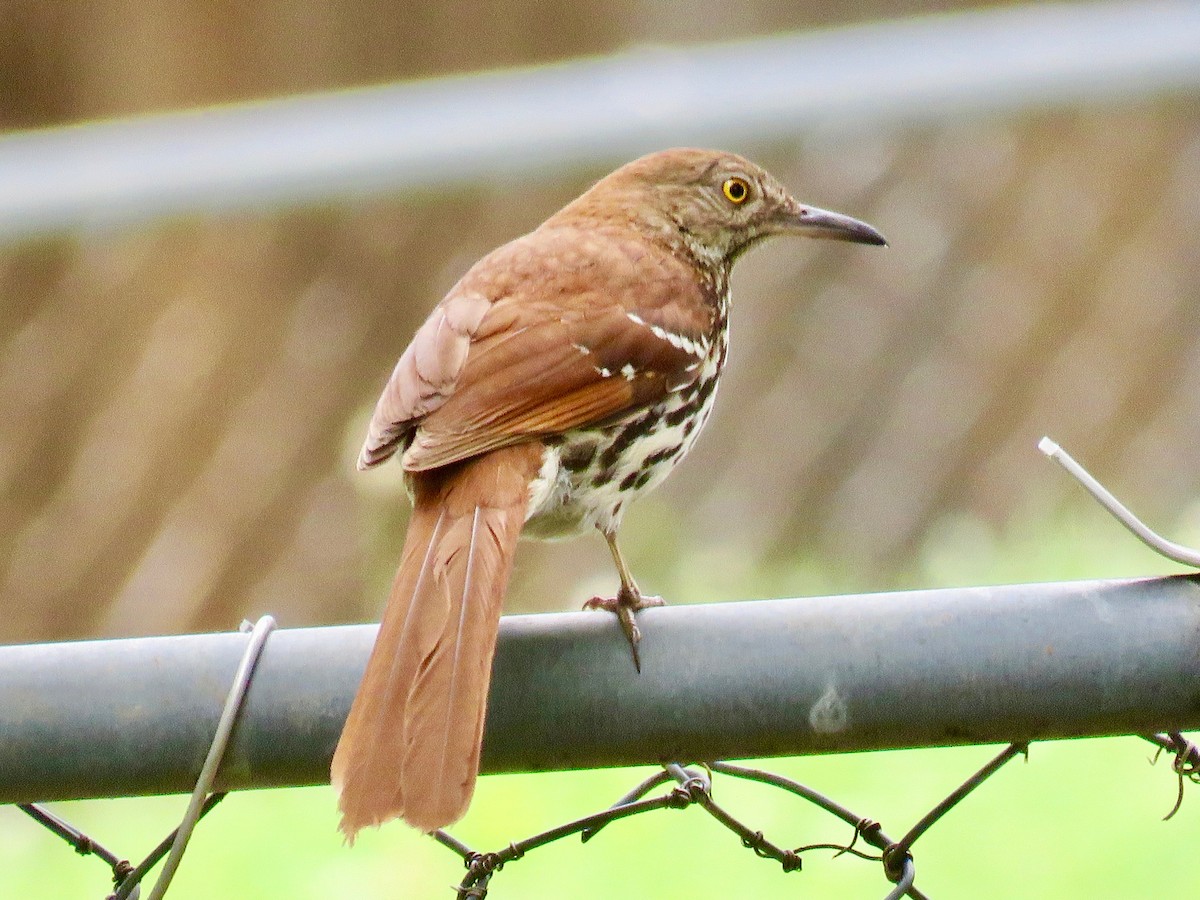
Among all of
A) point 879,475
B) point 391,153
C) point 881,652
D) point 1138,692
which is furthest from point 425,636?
point 879,475

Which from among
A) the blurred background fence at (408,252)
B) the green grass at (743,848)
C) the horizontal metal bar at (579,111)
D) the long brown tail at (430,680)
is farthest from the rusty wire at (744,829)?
the horizontal metal bar at (579,111)

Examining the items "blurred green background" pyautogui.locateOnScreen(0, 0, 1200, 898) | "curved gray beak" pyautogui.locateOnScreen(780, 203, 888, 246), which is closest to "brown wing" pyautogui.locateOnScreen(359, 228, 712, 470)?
"curved gray beak" pyautogui.locateOnScreen(780, 203, 888, 246)

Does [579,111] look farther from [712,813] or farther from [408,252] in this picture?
[712,813]

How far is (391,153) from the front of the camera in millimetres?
6223

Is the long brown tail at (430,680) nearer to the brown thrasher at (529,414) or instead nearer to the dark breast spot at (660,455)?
the brown thrasher at (529,414)

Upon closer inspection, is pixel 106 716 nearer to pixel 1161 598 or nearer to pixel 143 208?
pixel 1161 598

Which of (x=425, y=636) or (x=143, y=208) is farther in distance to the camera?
(x=143, y=208)

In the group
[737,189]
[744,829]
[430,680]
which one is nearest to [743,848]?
[737,189]

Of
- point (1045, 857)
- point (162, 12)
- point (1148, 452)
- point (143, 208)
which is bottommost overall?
point (1148, 452)

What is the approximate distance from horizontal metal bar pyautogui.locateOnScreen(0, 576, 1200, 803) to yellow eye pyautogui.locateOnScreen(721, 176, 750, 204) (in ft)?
6.68

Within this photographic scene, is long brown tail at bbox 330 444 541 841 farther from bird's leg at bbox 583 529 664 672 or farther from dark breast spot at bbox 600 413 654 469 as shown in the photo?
dark breast spot at bbox 600 413 654 469

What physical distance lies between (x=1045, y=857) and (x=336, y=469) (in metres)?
3.66

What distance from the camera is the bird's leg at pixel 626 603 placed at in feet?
5.35

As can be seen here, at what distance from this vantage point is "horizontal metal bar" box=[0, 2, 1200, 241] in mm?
6203
